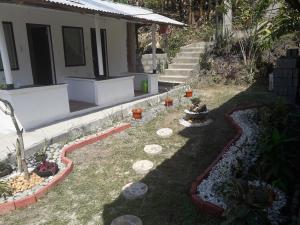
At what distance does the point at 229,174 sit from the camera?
421 centimetres

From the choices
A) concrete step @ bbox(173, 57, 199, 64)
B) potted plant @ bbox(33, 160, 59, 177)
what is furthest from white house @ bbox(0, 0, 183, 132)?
concrete step @ bbox(173, 57, 199, 64)

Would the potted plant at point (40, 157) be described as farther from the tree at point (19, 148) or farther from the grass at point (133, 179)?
the grass at point (133, 179)

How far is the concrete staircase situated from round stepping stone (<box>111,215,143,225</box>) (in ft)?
31.2

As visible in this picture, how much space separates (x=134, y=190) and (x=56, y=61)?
639cm

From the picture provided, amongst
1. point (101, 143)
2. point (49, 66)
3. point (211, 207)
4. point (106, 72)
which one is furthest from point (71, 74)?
point (211, 207)

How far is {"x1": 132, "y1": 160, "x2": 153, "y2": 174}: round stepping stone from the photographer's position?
4.88m

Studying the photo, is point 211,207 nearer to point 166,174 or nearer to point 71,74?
point 166,174

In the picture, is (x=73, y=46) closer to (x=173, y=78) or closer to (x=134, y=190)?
(x=173, y=78)

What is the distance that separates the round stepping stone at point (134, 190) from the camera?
13.5 feet

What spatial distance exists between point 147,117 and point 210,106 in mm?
1988

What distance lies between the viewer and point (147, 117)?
771 centimetres

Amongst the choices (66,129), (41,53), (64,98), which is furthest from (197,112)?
(41,53)

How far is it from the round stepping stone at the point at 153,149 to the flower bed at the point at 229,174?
1346 millimetres

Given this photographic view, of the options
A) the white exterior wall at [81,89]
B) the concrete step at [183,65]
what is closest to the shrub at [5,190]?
the white exterior wall at [81,89]
